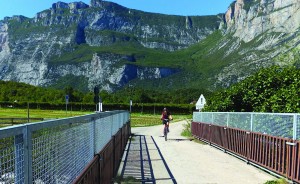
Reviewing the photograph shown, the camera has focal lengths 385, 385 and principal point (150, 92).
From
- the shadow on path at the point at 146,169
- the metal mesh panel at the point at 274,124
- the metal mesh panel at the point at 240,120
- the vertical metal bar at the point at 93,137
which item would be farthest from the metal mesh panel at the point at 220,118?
the vertical metal bar at the point at 93,137

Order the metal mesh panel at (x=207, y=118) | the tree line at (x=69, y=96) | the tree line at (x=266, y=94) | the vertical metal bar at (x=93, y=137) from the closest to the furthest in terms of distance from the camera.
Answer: the vertical metal bar at (x=93, y=137) → the tree line at (x=266, y=94) → the metal mesh panel at (x=207, y=118) → the tree line at (x=69, y=96)

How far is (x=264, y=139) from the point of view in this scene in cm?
1094

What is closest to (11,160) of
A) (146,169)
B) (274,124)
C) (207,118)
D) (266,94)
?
(274,124)

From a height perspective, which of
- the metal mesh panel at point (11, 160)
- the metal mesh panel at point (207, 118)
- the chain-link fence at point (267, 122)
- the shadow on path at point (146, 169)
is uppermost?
the metal mesh panel at point (11, 160)

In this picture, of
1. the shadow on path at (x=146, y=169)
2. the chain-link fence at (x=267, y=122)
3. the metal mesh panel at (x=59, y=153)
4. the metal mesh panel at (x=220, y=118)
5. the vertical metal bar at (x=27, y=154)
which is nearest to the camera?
the vertical metal bar at (x=27, y=154)

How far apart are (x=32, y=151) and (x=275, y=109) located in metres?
12.6

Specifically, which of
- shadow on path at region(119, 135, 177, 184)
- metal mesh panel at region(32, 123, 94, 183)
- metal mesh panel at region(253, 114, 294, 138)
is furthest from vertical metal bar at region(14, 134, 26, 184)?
metal mesh panel at region(253, 114, 294, 138)

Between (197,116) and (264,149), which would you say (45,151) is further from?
(197,116)

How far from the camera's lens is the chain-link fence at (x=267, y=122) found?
923 cm

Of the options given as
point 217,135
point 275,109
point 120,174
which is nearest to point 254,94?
point 217,135

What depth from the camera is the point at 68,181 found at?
14.5 feet

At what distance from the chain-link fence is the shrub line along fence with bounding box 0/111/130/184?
5428 millimetres

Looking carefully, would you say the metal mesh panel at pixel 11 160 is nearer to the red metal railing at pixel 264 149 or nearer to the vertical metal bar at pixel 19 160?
the vertical metal bar at pixel 19 160

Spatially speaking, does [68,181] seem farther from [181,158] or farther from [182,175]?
[181,158]
